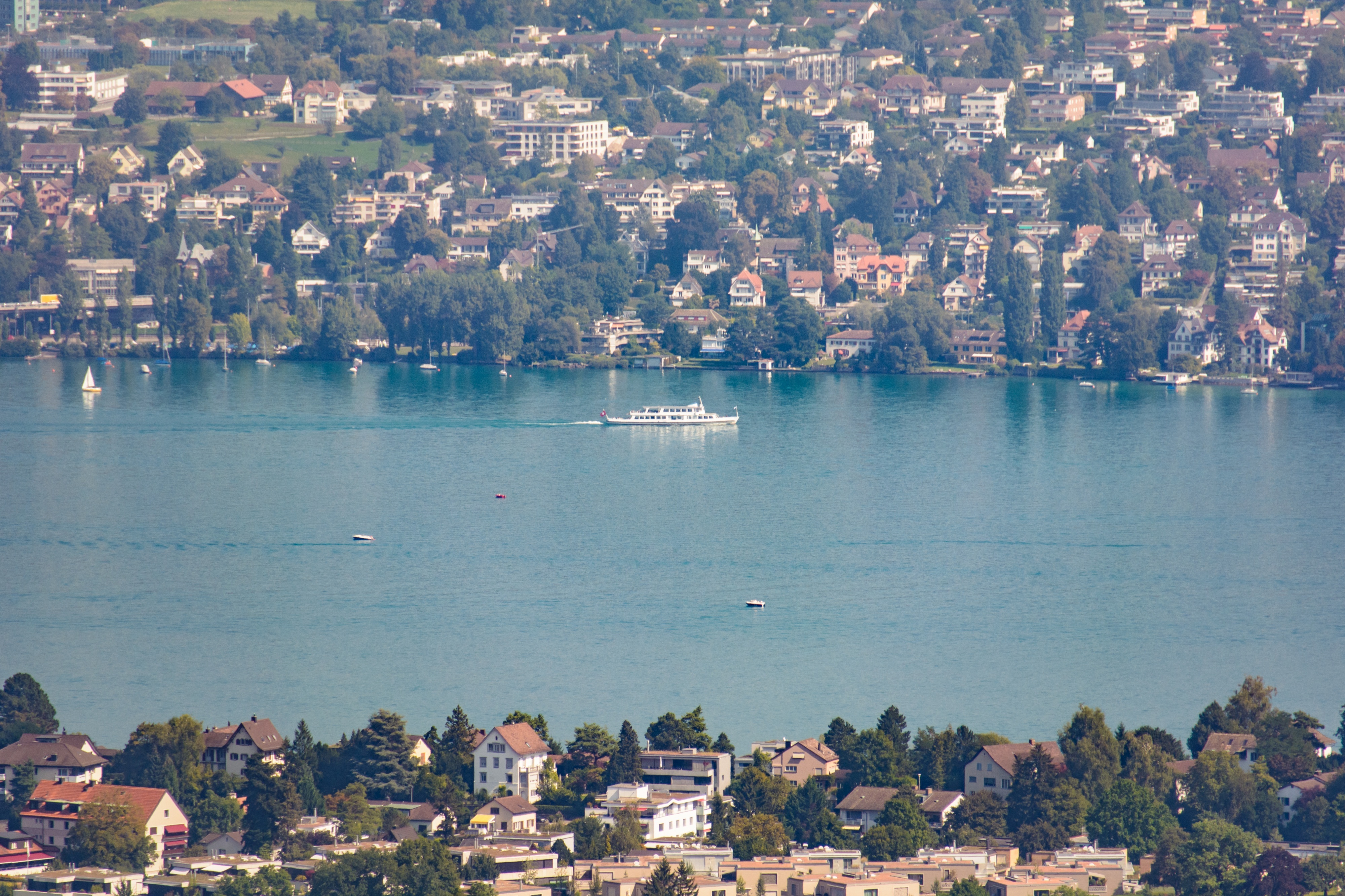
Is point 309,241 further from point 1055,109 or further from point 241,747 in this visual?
point 241,747

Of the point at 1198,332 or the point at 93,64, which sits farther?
the point at 93,64

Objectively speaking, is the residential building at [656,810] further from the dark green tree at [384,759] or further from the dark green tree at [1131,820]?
the dark green tree at [1131,820]

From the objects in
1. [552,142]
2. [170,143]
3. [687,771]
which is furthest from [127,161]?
[687,771]

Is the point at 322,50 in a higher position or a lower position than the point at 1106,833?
higher

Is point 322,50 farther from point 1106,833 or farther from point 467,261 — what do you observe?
point 1106,833

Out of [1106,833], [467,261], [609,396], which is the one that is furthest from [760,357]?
[1106,833]

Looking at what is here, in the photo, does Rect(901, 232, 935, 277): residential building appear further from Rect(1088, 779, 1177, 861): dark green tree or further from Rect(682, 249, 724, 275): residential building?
Rect(1088, 779, 1177, 861): dark green tree
